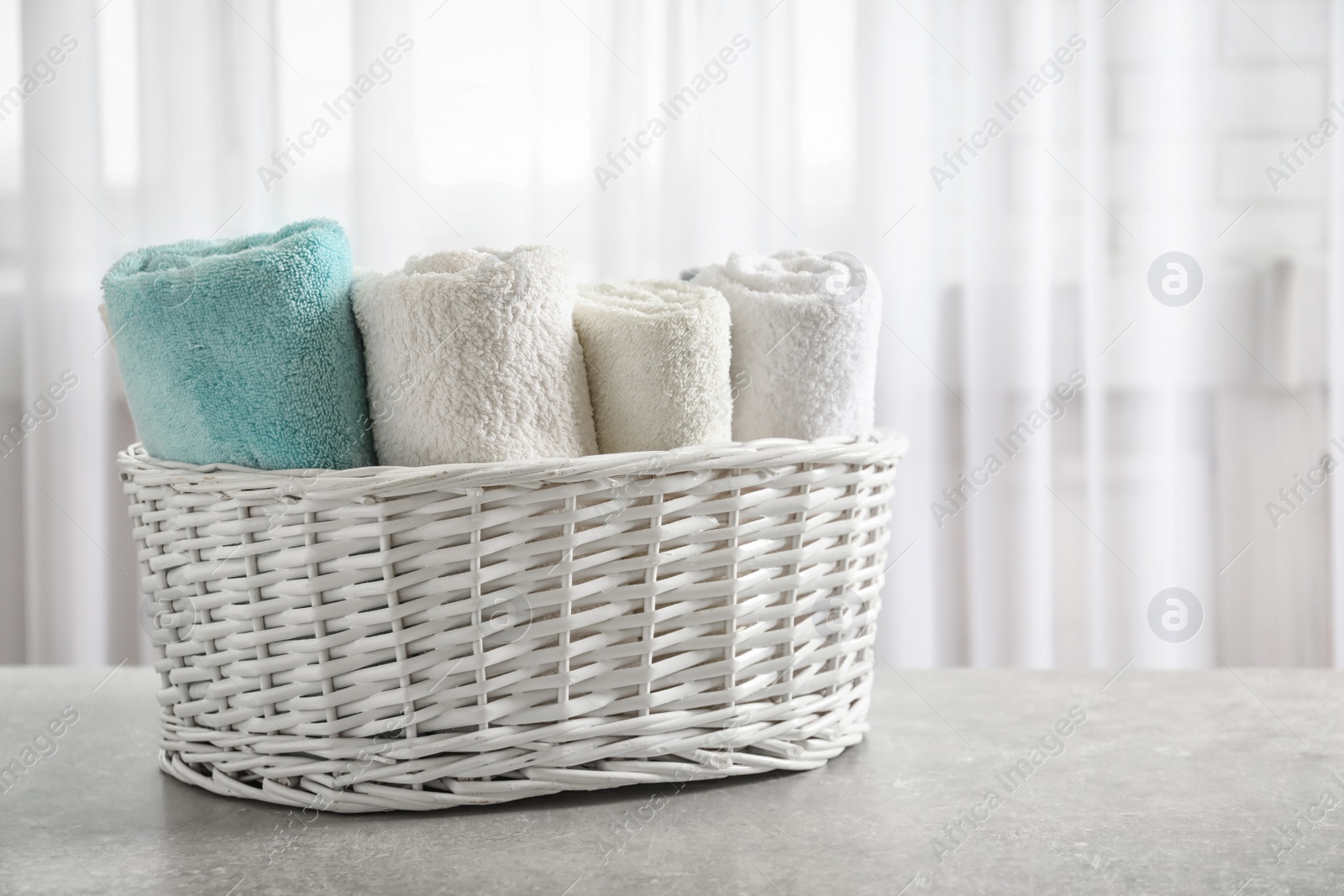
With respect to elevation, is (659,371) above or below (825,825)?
above

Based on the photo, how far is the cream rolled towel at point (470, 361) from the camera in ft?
1.60

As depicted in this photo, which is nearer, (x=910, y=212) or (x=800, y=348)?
(x=800, y=348)

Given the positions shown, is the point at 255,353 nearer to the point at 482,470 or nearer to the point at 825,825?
the point at 482,470

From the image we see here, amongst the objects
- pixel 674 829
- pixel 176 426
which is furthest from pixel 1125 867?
pixel 176 426

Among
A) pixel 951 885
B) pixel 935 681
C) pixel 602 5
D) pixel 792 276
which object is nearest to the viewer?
pixel 951 885

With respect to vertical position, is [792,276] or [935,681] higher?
[792,276]

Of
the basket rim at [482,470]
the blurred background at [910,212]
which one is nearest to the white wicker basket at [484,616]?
the basket rim at [482,470]

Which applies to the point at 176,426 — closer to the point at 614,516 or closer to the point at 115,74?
the point at 614,516

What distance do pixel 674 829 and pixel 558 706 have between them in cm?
8

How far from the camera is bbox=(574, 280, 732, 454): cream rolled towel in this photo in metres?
0.52

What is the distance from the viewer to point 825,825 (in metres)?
0.49

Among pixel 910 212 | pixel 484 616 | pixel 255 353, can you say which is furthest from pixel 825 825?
pixel 910 212

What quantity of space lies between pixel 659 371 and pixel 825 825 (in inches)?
9.1

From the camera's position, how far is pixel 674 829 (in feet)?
1.61
